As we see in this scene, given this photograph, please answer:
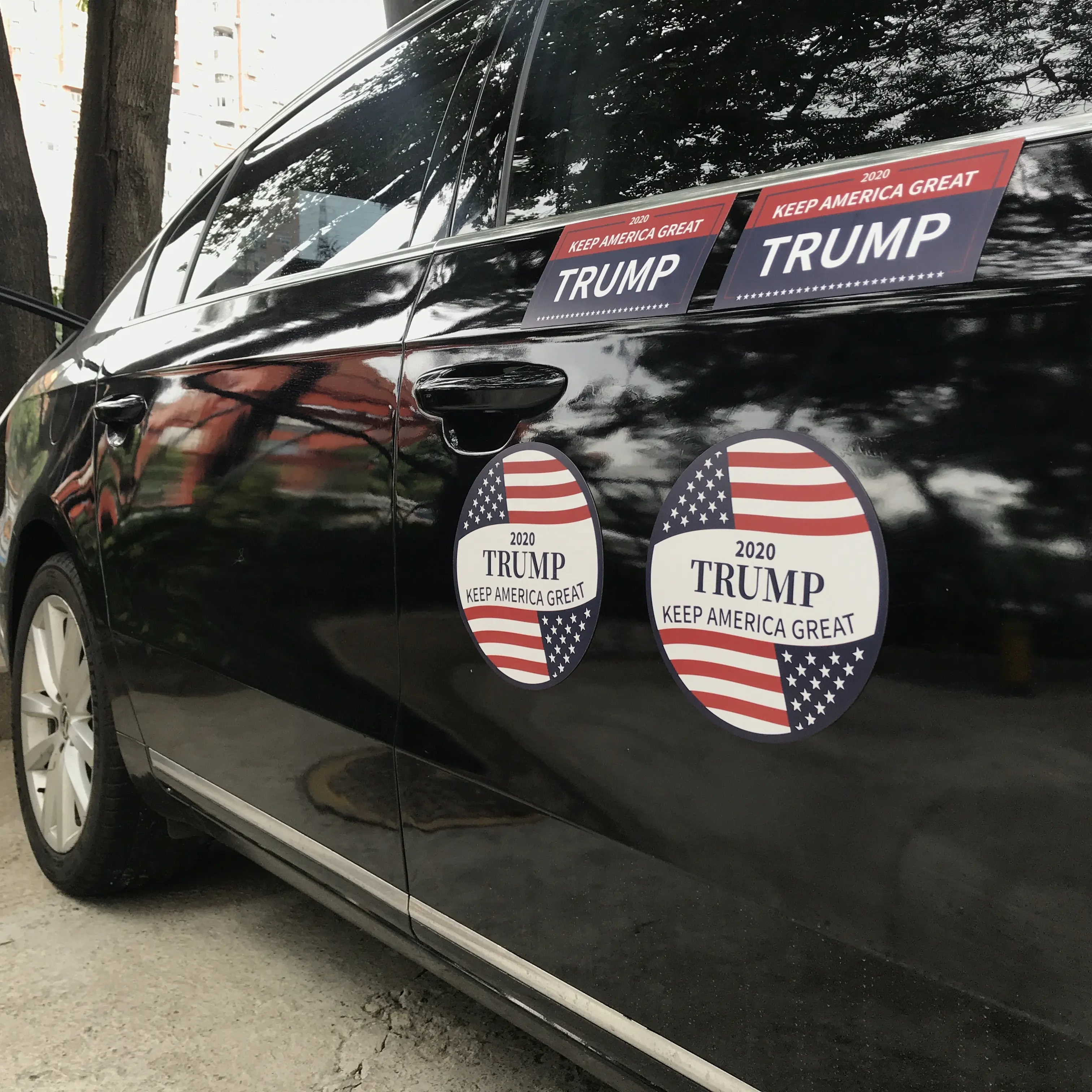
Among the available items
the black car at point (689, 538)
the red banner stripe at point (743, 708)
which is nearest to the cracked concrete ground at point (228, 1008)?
the black car at point (689, 538)

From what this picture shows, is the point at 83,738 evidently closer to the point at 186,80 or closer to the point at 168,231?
the point at 168,231

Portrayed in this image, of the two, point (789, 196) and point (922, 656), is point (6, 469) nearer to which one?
point (789, 196)

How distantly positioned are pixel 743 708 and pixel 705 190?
1.95 feet

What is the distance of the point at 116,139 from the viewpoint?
5742mm

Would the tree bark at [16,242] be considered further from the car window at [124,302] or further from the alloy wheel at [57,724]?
the alloy wheel at [57,724]

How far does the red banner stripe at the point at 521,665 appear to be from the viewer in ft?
4.24

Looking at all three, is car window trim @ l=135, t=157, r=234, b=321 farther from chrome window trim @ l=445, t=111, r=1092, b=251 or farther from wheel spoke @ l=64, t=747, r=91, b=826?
chrome window trim @ l=445, t=111, r=1092, b=251

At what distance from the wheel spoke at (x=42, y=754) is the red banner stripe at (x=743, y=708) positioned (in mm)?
2126

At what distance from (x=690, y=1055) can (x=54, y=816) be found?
6.63ft

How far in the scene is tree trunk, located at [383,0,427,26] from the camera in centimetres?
487

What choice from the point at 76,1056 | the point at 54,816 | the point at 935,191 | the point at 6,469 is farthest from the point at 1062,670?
the point at 6,469

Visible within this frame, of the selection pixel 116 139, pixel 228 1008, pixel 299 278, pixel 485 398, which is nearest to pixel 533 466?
pixel 485 398

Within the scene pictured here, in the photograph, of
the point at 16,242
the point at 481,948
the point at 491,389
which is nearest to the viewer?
the point at 491,389

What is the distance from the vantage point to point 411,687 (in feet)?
4.99
